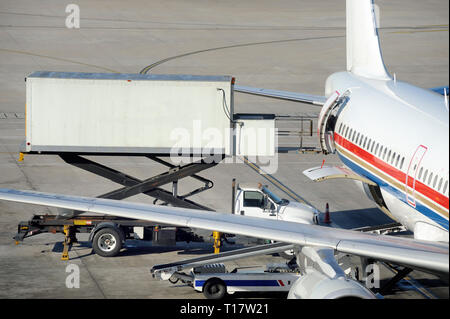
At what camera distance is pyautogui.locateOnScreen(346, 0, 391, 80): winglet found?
33.9m

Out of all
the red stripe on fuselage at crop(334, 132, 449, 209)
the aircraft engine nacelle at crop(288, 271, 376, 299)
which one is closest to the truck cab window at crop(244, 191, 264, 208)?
the red stripe on fuselage at crop(334, 132, 449, 209)

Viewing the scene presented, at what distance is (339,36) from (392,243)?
61.0 metres

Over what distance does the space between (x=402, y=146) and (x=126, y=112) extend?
31.7 ft

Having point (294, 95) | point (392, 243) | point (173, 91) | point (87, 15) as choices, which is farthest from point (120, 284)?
point (87, 15)

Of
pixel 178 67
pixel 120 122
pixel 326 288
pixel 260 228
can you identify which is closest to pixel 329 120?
pixel 120 122

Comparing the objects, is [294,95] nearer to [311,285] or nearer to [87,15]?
[311,285]

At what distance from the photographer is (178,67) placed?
61.8 metres

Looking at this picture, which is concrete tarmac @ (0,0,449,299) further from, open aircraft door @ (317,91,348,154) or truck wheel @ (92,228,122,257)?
open aircraft door @ (317,91,348,154)

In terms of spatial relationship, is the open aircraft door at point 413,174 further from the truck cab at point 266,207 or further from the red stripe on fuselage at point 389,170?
the truck cab at point 266,207

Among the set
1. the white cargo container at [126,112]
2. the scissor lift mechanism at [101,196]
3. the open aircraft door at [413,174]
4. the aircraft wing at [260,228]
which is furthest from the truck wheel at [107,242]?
the open aircraft door at [413,174]

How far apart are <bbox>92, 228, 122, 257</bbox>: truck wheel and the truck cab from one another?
4797 millimetres

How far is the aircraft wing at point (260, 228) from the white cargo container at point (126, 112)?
812 centimetres

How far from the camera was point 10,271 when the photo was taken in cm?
2519

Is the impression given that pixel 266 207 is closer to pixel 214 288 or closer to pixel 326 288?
pixel 214 288
